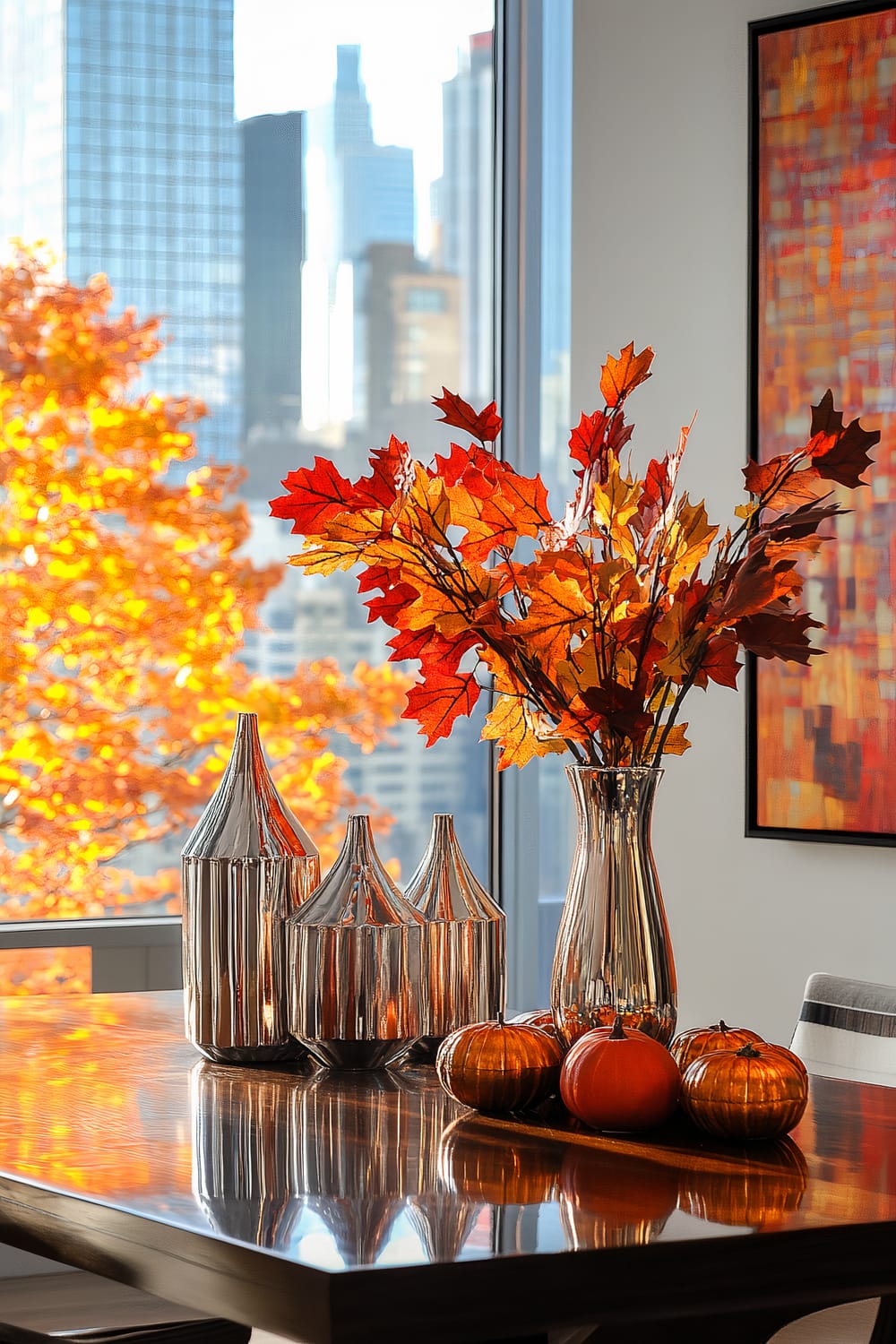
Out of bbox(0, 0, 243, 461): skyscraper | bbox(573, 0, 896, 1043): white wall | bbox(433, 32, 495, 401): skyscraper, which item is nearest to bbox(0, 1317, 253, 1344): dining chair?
bbox(573, 0, 896, 1043): white wall

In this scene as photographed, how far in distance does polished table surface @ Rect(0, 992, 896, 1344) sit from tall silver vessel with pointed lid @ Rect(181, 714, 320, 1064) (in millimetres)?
82

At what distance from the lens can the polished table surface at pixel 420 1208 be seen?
38.3 inches

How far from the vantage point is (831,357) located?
314cm

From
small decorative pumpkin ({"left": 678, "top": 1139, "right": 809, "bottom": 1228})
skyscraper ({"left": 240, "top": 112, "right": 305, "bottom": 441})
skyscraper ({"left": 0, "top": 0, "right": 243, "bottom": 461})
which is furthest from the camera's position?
skyscraper ({"left": 240, "top": 112, "right": 305, "bottom": 441})

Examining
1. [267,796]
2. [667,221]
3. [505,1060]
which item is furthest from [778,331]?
[505,1060]

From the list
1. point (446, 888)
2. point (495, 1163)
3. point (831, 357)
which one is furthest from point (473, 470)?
point (831, 357)

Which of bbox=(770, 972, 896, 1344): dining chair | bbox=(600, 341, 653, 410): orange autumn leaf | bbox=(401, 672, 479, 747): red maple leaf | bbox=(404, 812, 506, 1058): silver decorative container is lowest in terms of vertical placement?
bbox=(770, 972, 896, 1344): dining chair

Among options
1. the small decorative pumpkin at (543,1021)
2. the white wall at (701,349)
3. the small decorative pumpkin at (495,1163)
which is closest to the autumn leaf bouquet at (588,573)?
the small decorative pumpkin at (543,1021)

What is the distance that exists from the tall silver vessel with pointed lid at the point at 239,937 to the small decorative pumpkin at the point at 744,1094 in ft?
1.43

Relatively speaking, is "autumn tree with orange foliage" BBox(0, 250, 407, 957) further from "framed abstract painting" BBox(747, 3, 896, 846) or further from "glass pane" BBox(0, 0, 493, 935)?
"framed abstract painting" BBox(747, 3, 896, 846)

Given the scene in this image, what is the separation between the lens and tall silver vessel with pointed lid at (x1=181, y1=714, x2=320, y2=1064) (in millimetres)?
1596

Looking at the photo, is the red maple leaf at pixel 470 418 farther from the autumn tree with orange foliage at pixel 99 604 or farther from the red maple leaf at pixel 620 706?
the autumn tree with orange foliage at pixel 99 604

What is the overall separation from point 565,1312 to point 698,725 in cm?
240

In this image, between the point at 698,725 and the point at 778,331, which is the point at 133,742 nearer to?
the point at 698,725
